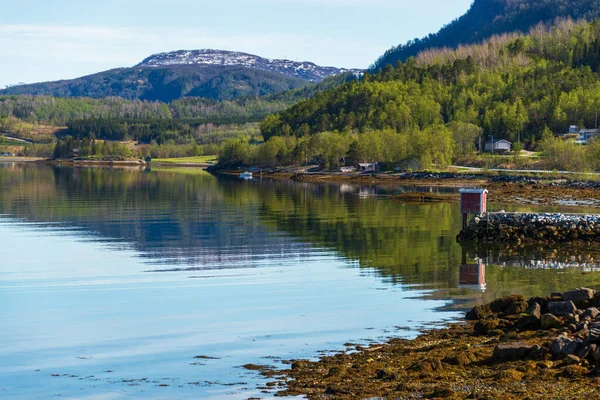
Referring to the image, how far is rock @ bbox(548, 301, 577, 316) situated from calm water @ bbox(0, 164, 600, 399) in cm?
332

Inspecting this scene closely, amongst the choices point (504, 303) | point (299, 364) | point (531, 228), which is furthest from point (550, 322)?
point (531, 228)

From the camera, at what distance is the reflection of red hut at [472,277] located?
30438 millimetres

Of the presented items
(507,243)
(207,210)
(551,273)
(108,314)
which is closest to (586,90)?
(207,210)

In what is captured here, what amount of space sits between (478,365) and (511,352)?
796 millimetres

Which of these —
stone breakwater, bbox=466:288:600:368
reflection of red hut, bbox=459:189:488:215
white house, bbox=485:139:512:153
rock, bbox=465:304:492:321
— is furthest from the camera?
white house, bbox=485:139:512:153

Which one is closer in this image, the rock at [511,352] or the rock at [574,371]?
the rock at [574,371]

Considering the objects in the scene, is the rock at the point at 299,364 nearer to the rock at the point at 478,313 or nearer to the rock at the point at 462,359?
the rock at the point at 462,359

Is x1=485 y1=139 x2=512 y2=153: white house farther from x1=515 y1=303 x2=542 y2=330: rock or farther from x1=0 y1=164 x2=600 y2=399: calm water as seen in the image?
x1=515 y1=303 x2=542 y2=330: rock

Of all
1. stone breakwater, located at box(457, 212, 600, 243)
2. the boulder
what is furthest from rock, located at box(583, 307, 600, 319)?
stone breakwater, located at box(457, 212, 600, 243)

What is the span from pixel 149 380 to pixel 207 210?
164ft

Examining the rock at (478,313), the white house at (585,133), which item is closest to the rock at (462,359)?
the rock at (478,313)

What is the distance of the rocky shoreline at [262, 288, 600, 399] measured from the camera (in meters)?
16.0

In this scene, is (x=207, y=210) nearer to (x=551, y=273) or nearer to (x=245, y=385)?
(x=551, y=273)

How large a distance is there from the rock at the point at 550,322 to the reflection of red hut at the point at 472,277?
841cm
